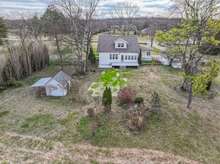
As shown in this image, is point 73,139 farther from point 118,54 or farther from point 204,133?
point 118,54

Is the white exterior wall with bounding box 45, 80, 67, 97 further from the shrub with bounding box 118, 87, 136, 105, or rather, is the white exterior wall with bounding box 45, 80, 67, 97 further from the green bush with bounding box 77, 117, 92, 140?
the shrub with bounding box 118, 87, 136, 105

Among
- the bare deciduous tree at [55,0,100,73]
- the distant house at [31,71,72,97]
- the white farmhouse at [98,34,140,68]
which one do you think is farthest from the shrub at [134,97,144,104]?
the white farmhouse at [98,34,140,68]

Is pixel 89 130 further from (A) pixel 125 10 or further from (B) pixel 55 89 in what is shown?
(A) pixel 125 10

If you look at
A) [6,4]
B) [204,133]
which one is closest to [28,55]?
[6,4]

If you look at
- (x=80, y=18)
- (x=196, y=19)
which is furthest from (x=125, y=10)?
(x=196, y=19)

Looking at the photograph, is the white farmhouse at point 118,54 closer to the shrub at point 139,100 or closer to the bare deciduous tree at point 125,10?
the shrub at point 139,100

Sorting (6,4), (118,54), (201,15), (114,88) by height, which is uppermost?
(6,4)
